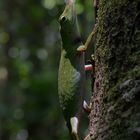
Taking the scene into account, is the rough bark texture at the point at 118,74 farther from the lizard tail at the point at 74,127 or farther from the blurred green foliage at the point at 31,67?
the blurred green foliage at the point at 31,67

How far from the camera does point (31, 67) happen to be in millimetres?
9766

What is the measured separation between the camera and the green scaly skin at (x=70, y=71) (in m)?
2.95

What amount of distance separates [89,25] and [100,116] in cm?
627

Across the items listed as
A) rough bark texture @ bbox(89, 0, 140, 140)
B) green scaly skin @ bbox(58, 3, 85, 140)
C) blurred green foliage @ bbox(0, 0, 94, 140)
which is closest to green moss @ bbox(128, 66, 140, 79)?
rough bark texture @ bbox(89, 0, 140, 140)

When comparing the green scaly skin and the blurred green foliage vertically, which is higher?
the green scaly skin

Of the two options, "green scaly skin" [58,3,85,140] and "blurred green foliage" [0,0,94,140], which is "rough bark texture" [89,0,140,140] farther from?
"blurred green foliage" [0,0,94,140]

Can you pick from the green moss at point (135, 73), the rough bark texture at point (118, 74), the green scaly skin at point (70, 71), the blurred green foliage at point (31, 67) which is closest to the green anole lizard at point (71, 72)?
the green scaly skin at point (70, 71)

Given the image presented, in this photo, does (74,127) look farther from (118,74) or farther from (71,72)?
(118,74)

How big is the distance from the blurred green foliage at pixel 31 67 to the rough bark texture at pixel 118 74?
5238 mm

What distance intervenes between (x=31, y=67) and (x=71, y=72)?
679 centimetres

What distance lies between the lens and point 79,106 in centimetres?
292

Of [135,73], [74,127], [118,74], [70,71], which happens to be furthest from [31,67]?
[135,73]

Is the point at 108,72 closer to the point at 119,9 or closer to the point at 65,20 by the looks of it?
the point at 119,9

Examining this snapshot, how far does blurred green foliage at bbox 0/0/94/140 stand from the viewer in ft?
25.8
